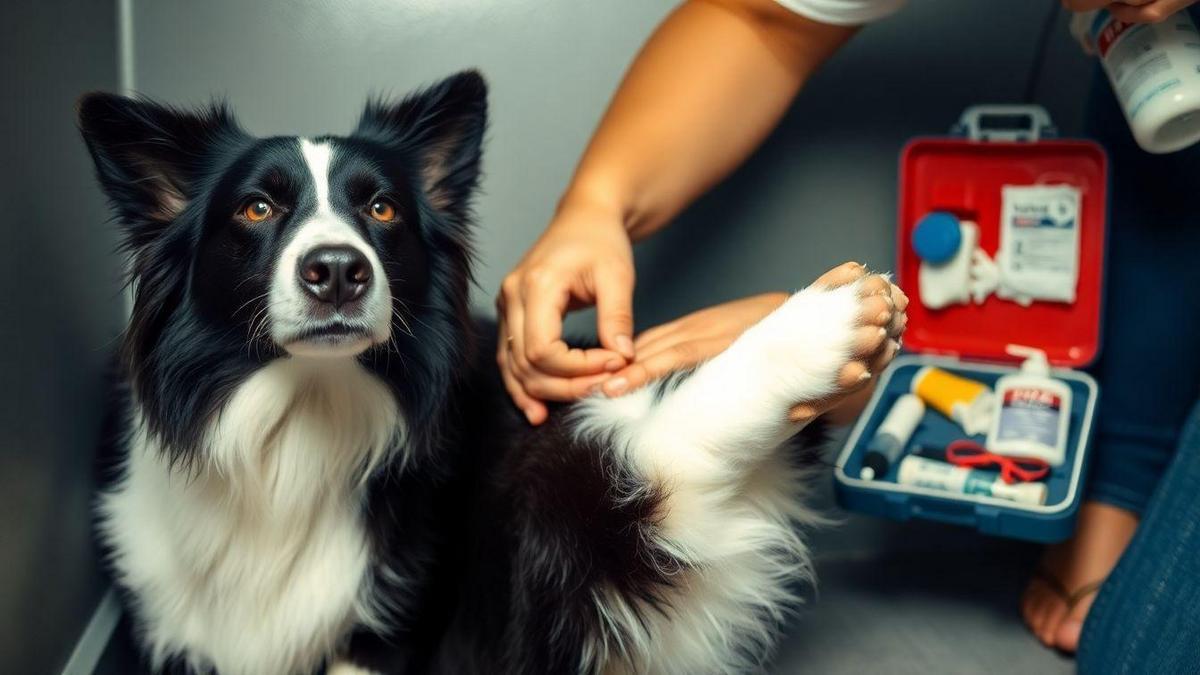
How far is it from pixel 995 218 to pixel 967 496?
0.53m

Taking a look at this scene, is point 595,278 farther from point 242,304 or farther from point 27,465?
point 27,465

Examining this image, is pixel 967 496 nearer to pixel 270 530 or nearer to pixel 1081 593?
pixel 1081 593

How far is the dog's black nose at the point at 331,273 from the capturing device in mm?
989

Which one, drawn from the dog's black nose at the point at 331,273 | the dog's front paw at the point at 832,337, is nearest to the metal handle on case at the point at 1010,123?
the dog's front paw at the point at 832,337

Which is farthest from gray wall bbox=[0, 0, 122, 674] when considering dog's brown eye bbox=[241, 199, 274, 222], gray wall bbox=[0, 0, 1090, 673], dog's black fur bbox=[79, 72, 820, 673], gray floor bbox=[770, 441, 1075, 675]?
gray floor bbox=[770, 441, 1075, 675]

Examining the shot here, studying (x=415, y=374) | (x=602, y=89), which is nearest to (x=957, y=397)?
(x=602, y=89)

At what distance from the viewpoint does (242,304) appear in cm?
107

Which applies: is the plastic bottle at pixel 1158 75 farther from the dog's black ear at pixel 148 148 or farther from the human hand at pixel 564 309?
the dog's black ear at pixel 148 148

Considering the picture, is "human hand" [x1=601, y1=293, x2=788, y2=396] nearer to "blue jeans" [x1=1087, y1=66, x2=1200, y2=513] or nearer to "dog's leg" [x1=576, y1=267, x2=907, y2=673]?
"dog's leg" [x1=576, y1=267, x2=907, y2=673]

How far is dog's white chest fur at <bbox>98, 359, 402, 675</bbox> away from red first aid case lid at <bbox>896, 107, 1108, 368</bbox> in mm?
951

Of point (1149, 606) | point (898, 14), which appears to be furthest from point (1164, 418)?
point (898, 14)

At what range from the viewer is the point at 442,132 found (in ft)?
4.16

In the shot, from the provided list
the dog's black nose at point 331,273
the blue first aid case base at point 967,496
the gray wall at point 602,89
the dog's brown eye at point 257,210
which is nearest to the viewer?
the dog's black nose at point 331,273

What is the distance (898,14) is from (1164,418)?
30.2 inches
